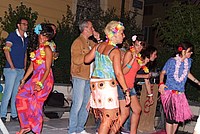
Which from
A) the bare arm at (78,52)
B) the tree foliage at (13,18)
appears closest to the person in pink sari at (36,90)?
the bare arm at (78,52)

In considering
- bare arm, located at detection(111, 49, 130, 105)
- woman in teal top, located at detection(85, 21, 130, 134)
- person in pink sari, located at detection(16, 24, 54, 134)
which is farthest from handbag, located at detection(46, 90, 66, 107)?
bare arm, located at detection(111, 49, 130, 105)

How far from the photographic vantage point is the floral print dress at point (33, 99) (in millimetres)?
5559

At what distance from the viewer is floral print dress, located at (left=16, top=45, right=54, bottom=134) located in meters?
→ 5.56

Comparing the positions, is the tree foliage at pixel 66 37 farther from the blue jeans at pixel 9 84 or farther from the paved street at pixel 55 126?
the blue jeans at pixel 9 84

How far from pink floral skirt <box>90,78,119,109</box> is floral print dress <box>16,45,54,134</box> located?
3.07ft

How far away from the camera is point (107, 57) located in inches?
201

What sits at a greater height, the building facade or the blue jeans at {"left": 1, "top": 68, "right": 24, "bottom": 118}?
the building facade

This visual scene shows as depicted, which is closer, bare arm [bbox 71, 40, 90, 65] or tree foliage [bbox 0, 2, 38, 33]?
bare arm [bbox 71, 40, 90, 65]

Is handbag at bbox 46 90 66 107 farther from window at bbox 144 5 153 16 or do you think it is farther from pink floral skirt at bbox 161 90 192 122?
window at bbox 144 5 153 16

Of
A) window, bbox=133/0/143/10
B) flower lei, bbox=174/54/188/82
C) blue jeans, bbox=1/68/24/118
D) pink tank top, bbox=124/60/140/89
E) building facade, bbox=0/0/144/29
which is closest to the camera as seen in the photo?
pink tank top, bbox=124/60/140/89

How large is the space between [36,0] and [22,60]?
444 cm

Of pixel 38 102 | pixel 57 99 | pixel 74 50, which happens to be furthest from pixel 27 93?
pixel 57 99

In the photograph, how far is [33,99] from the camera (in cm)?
560

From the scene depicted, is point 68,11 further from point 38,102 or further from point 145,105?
point 38,102
